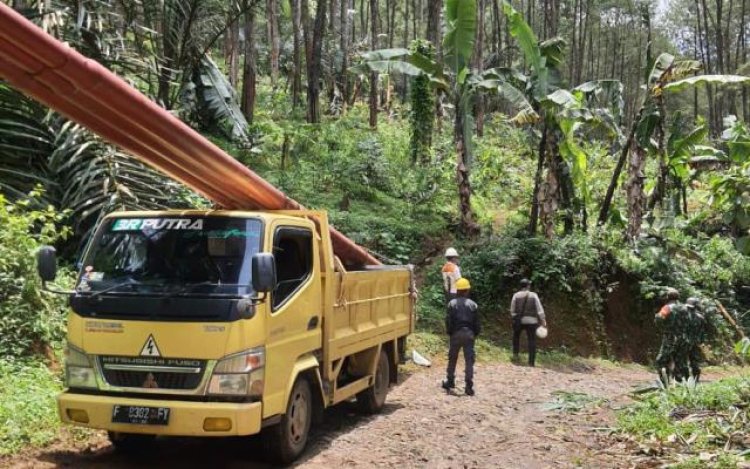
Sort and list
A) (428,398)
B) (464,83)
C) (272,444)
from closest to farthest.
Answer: (272,444)
(428,398)
(464,83)

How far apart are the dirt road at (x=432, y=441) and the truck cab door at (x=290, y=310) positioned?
70 cm

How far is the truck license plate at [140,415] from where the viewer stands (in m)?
5.46

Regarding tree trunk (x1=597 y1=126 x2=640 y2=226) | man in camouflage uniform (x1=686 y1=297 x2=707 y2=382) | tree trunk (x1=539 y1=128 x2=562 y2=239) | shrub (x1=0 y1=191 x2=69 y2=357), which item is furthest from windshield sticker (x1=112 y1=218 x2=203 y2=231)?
tree trunk (x1=597 y1=126 x2=640 y2=226)

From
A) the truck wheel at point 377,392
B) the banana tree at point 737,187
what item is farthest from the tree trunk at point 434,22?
the truck wheel at point 377,392

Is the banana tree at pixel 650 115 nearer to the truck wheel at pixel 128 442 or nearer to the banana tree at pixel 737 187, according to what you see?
the banana tree at pixel 737 187

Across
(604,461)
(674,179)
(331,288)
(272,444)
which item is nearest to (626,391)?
(604,461)

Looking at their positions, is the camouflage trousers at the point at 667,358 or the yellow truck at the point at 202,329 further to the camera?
the camouflage trousers at the point at 667,358

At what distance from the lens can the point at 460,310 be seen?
9.90 m

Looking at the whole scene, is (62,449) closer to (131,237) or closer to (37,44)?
(131,237)

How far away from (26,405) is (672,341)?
8.28 meters

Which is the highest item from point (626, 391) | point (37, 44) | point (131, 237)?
point (37, 44)

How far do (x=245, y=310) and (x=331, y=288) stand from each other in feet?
5.57

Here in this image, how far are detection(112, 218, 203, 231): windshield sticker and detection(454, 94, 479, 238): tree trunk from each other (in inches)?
435

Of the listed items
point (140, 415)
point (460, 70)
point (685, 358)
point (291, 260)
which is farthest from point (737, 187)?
point (140, 415)
